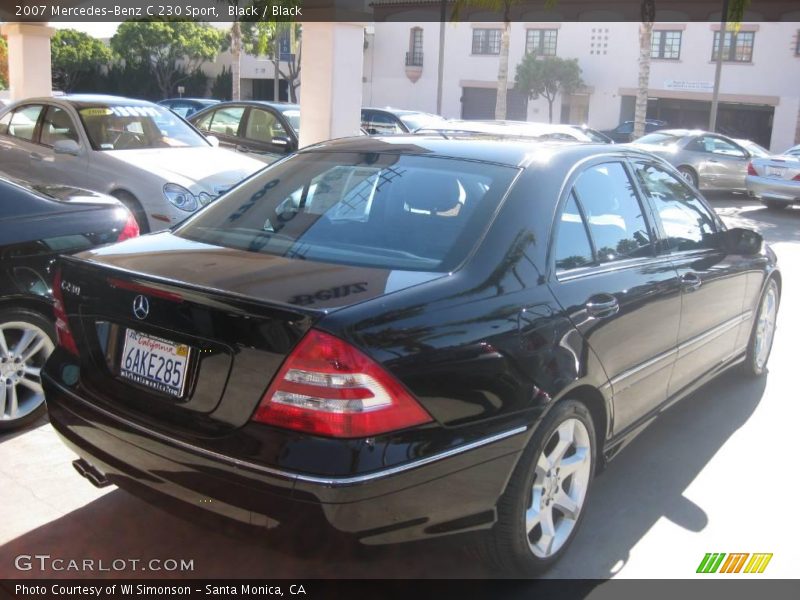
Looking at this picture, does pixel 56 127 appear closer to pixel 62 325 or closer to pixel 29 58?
pixel 62 325

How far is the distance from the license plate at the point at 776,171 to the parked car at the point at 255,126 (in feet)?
31.0

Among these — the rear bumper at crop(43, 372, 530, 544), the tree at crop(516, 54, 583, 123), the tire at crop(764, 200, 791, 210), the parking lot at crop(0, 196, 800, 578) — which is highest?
the tree at crop(516, 54, 583, 123)

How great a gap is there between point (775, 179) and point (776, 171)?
0.15 metres

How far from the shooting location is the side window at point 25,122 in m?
9.28

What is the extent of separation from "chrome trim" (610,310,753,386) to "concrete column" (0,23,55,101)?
48.7ft

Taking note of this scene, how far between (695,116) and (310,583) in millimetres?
Answer: 42070

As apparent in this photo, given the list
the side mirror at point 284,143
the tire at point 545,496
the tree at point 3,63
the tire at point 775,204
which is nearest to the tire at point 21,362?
the tire at point 545,496

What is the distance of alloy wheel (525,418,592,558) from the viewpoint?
3191 millimetres

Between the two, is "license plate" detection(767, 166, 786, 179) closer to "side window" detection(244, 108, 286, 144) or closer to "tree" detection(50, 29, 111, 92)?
"side window" detection(244, 108, 286, 144)

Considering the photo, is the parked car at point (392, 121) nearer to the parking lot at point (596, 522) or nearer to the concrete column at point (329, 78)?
the concrete column at point (329, 78)

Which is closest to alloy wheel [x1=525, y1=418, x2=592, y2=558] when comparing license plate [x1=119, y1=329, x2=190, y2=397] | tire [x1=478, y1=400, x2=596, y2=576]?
tire [x1=478, y1=400, x2=596, y2=576]

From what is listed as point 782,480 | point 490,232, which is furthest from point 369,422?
point 782,480

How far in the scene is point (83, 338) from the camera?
3193 mm

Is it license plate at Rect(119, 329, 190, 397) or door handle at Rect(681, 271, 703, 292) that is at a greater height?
door handle at Rect(681, 271, 703, 292)
